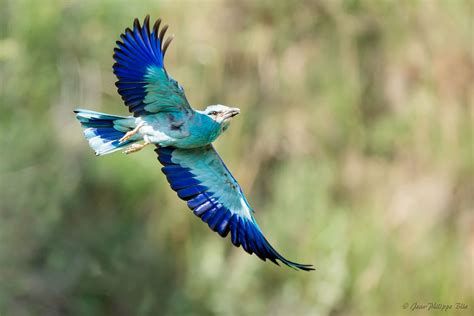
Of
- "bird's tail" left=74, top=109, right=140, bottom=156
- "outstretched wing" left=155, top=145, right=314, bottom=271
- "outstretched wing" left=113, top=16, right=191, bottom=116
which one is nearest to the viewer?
"outstretched wing" left=113, top=16, right=191, bottom=116

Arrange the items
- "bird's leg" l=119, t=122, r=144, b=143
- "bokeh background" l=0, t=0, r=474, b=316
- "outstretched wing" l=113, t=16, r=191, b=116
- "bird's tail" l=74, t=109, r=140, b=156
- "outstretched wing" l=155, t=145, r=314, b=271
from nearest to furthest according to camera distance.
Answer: "bird's leg" l=119, t=122, r=144, b=143
"outstretched wing" l=113, t=16, r=191, b=116
"bird's tail" l=74, t=109, r=140, b=156
"outstretched wing" l=155, t=145, r=314, b=271
"bokeh background" l=0, t=0, r=474, b=316

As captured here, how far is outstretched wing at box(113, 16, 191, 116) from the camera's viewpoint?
7.06 metres

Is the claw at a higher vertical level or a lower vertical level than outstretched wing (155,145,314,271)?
higher

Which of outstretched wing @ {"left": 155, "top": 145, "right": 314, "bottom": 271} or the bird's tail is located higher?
the bird's tail

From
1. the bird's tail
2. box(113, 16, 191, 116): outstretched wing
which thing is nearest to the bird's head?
box(113, 16, 191, 116): outstretched wing

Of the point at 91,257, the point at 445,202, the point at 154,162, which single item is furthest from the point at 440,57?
the point at 91,257

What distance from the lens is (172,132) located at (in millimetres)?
7035

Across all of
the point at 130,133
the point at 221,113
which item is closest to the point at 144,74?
the point at 130,133

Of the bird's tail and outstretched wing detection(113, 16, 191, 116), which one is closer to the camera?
outstretched wing detection(113, 16, 191, 116)

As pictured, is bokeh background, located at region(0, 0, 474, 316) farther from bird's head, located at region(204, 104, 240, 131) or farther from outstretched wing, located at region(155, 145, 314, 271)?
bird's head, located at region(204, 104, 240, 131)

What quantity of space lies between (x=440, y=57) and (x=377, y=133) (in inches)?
40.3

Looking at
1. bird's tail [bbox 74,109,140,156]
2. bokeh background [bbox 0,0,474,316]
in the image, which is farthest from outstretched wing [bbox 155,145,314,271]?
bokeh background [bbox 0,0,474,316]

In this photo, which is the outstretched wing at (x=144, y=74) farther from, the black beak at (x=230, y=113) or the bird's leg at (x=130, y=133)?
the black beak at (x=230, y=113)

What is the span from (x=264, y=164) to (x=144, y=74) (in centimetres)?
450
